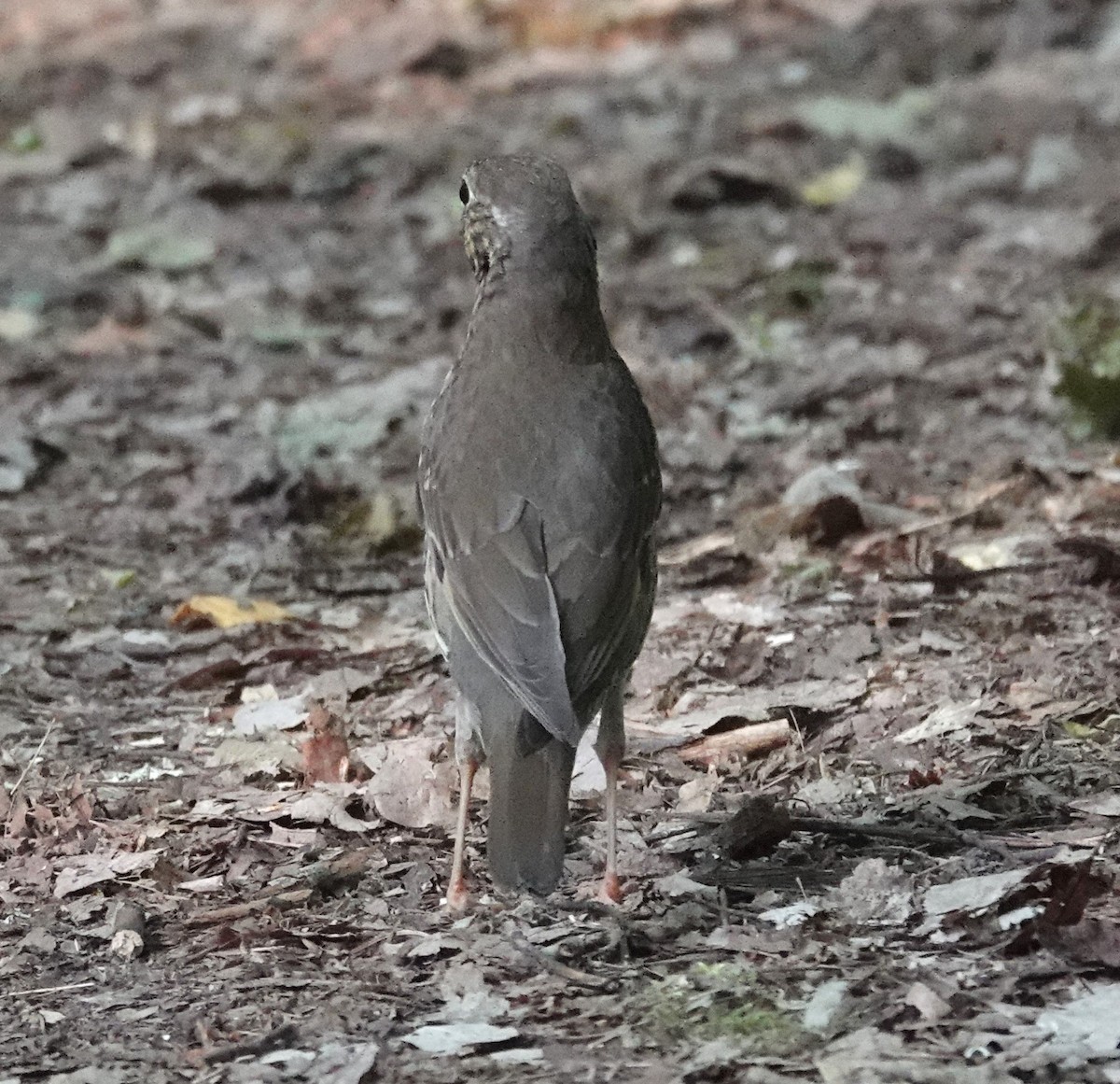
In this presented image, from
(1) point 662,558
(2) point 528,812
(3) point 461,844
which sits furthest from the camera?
(1) point 662,558

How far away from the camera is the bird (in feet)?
13.5

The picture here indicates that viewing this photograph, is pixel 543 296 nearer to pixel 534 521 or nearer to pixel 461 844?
pixel 534 521

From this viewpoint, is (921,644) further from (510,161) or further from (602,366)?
(510,161)

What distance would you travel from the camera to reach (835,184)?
11328 mm

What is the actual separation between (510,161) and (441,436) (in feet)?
2.22

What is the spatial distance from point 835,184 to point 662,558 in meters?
5.12

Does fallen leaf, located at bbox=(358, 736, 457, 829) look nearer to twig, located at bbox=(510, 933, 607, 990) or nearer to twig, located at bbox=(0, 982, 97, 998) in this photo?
twig, located at bbox=(510, 933, 607, 990)

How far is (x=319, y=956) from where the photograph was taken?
4102mm

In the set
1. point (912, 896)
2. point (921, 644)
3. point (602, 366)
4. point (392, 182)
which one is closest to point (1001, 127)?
point (392, 182)

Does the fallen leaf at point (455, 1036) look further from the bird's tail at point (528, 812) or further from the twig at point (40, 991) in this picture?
the twig at point (40, 991)

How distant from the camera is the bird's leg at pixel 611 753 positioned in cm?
443

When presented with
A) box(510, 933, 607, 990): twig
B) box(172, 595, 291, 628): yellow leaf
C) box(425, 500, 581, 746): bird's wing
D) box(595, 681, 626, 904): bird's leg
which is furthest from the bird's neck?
box(172, 595, 291, 628): yellow leaf

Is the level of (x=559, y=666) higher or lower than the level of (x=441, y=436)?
lower

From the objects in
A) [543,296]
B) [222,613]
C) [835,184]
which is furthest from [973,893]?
[835,184]
